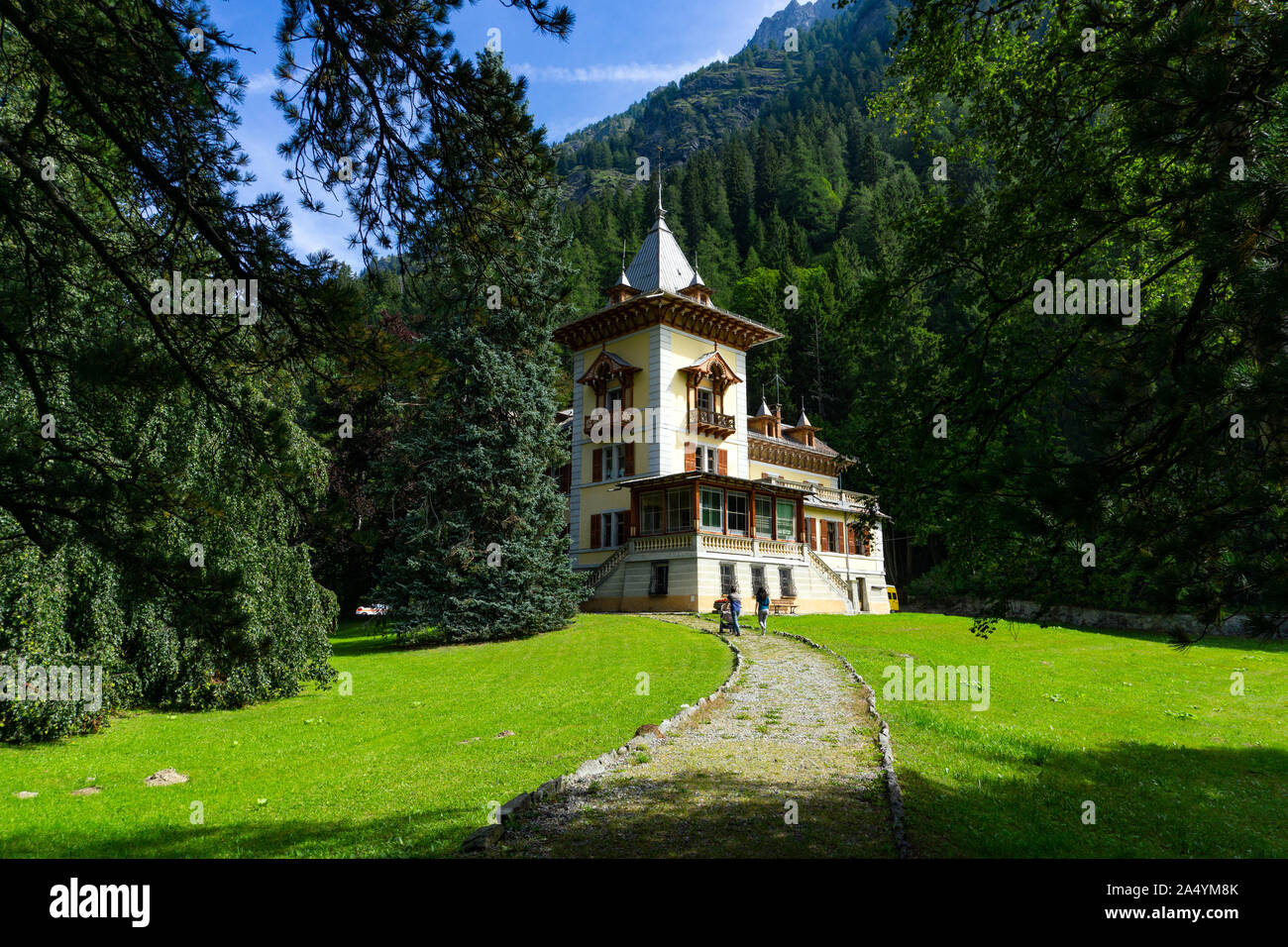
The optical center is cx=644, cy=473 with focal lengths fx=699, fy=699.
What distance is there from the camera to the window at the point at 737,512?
110ft

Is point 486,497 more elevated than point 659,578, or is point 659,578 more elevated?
point 486,497

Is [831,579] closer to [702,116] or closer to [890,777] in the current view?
[890,777]

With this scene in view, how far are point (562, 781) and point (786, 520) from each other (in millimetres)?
30377

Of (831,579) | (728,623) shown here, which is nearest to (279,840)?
(728,623)

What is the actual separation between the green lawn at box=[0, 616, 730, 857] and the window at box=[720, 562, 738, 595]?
1355 cm

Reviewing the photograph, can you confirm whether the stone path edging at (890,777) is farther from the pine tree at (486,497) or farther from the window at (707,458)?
the window at (707,458)

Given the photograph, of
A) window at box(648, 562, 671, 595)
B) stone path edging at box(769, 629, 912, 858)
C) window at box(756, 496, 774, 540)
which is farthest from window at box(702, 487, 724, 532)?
stone path edging at box(769, 629, 912, 858)

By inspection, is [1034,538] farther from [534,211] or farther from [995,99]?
[995,99]

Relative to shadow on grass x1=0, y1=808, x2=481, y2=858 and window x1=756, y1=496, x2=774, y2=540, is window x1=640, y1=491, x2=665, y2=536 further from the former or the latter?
shadow on grass x1=0, y1=808, x2=481, y2=858

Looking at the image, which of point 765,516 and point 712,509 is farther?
point 765,516

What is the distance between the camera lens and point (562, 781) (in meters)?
7.21

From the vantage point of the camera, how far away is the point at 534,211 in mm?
6004

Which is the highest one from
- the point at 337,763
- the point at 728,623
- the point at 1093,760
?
the point at 337,763

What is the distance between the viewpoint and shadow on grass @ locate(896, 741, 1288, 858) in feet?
20.9
